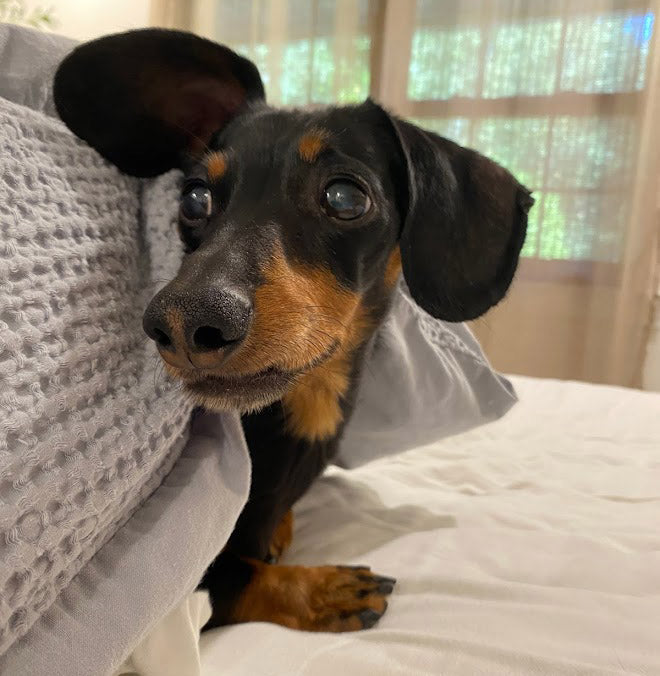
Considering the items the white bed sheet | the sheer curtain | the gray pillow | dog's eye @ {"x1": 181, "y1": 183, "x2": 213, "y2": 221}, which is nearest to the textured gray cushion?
dog's eye @ {"x1": 181, "y1": 183, "x2": 213, "y2": 221}

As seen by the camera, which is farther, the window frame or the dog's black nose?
the window frame

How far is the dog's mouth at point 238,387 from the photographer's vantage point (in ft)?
1.92

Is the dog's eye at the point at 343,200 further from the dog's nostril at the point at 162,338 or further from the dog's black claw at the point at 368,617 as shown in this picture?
the dog's black claw at the point at 368,617

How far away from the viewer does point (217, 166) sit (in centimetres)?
76

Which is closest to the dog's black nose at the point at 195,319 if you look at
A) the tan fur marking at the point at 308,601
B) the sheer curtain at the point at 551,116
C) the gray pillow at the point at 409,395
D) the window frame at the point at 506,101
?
the tan fur marking at the point at 308,601

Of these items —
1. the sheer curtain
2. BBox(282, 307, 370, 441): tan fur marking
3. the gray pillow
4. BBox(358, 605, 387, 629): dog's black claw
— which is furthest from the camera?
the sheer curtain

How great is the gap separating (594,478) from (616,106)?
183cm

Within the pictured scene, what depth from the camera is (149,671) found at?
22.0 inches

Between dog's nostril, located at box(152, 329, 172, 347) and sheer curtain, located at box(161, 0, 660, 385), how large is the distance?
1.89m

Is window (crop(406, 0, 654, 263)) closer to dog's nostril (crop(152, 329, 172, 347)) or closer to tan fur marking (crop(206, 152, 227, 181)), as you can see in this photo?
tan fur marking (crop(206, 152, 227, 181))

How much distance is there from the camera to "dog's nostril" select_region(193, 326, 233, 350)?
54 centimetres

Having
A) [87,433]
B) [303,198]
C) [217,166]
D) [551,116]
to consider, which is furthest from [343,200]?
[551,116]

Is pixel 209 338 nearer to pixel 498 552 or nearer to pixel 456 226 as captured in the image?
pixel 456 226

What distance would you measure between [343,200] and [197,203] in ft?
0.58
